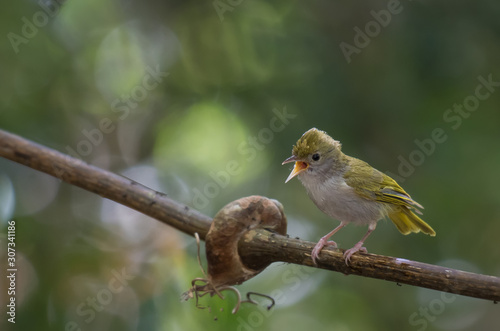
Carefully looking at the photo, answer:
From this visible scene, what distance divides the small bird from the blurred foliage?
41 centimetres


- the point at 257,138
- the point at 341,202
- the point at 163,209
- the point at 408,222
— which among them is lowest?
the point at 408,222

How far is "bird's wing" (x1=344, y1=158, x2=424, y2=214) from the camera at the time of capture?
9.81ft

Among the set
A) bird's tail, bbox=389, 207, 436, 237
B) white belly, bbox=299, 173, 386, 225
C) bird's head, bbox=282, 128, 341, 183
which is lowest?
bird's tail, bbox=389, 207, 436, 237

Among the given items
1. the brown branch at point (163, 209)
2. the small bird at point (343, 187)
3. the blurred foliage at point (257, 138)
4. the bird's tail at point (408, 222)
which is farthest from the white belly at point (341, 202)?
the brown branch at point (163, 209)

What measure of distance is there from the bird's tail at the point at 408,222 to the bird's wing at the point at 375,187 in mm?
92

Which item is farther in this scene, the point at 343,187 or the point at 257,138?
the point at 257,138

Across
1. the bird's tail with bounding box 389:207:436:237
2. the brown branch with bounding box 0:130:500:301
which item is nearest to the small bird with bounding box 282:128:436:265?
the bird's tail with bounding box 389:207:436:237

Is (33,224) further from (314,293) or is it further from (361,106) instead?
(361,106)

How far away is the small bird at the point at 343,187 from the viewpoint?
2938 mm

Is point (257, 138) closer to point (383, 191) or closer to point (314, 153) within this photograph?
point (314, 153)

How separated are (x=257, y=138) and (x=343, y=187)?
0.76m

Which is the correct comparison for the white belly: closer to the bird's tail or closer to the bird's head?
the bird's head

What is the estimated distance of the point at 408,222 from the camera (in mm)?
3123

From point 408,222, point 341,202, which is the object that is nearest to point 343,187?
point 341,202
